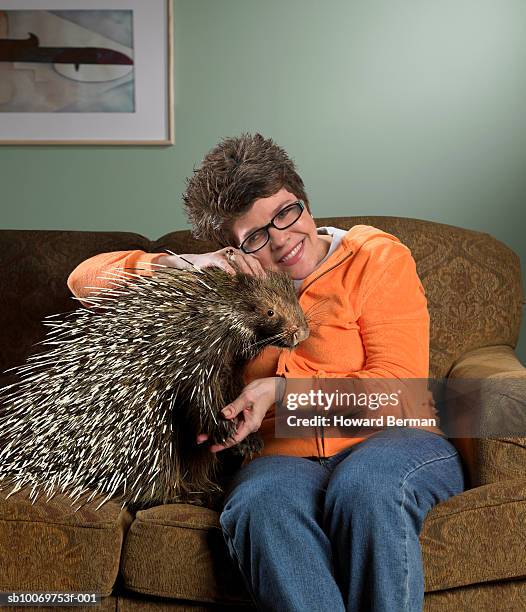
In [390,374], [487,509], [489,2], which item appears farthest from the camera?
[489,2]

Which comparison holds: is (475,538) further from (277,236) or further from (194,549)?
(277,236)

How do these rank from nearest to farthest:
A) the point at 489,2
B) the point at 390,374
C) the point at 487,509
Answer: the point at 487,509, the point at 390,374, the point at 489,2

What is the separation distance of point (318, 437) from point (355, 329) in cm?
25

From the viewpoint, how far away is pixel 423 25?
281cm

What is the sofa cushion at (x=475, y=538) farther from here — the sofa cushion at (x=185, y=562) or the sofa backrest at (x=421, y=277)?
the sofa backrest at (x=421, y=277)

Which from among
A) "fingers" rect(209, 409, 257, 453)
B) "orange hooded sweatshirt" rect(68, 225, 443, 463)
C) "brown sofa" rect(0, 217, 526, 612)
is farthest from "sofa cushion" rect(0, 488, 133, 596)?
"orange hooded sweatshirt" rect(68, 225, 443, 463)

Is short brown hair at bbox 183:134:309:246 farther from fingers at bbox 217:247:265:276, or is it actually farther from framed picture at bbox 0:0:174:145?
framed picture at bbox 0:0:174:145

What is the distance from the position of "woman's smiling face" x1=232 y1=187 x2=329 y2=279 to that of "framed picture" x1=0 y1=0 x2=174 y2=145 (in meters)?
1.22

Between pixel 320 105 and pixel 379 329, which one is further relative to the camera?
pixel 320 105

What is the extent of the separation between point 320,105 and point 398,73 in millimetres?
289

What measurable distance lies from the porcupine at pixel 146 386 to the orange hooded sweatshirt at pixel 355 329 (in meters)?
0.13

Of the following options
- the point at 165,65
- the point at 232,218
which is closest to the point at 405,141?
the point at 165,65

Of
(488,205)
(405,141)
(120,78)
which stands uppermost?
(120,78)

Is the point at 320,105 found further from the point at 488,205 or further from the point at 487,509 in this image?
the point at 487,509
